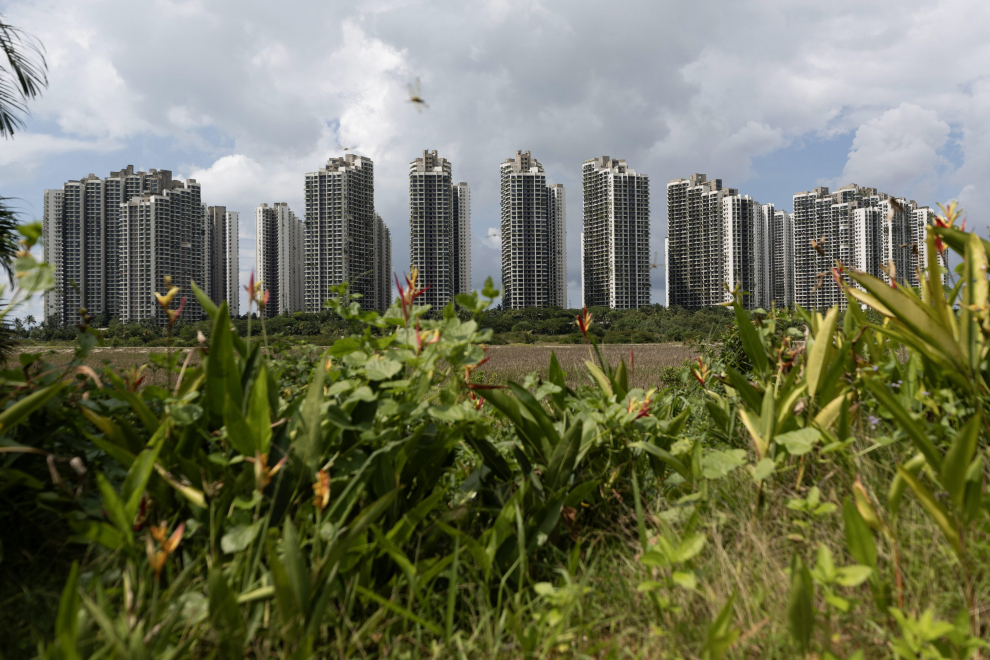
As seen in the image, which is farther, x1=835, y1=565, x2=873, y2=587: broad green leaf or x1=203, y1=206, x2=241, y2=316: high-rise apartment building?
x1=203, y1=206, x2=241, y2=316: high-rise apartment building

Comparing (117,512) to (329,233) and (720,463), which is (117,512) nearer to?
(720,463)

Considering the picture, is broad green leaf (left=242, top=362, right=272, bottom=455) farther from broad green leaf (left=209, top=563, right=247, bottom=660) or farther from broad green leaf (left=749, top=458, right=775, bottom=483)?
broad green leaf (left=749, top=458, right=775, bottom=483)

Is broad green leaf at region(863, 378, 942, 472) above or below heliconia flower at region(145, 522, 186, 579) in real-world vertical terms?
above

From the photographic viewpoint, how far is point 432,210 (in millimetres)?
31125

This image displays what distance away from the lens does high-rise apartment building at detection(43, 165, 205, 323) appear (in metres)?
30.8

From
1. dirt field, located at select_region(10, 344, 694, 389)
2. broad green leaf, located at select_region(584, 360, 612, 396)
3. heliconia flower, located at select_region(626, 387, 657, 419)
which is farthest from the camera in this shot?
dirt field, located at select_region(10, 344, 694, 389)

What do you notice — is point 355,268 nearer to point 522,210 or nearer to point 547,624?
point 522,210

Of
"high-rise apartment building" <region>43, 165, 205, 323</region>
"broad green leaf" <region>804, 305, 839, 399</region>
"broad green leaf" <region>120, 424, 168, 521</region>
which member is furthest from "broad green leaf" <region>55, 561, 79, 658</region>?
"high-rise apartment building" <region>43, 165, 205, 323</region>

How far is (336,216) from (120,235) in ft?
54.6

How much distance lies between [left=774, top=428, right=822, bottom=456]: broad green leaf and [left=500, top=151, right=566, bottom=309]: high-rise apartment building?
31.4 meters

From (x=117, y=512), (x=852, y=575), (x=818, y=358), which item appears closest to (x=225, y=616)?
(x=117, y=512)

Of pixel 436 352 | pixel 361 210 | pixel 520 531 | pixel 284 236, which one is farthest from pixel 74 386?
pixel 284 236

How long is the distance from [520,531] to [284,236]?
33898 millimetres

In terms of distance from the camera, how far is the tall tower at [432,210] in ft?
98.7
